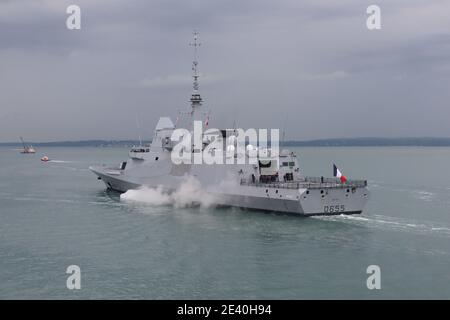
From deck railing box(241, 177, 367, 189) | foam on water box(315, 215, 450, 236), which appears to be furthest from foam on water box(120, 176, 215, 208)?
foam on water box(315, 215, 450, 236)

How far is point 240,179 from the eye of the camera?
33844mm

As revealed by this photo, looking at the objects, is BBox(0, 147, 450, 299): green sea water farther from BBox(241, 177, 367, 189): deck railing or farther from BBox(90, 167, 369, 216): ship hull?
BBox(241, 177, 367, 189): deck railing

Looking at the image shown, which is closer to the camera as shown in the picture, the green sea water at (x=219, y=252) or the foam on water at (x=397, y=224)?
the green sea water at (x=219, y=252)

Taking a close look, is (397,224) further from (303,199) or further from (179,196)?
(179,196)

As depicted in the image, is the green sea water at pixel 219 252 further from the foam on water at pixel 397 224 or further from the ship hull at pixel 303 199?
the ship hull at pixel 303 199

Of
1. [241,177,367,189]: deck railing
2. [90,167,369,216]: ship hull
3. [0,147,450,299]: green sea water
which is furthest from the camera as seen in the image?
[241,177,367,189]: deck railing

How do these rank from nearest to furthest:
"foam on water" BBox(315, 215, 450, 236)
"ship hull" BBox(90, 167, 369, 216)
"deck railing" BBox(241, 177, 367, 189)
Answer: "foam on water" BBox(315, 215, 450, 236), "ship hull" BBox(90, 167, 369, 216), "deck railing" BBox(241, 177, 367, 189)

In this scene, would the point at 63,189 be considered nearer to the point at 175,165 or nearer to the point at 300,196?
the point at 175,165

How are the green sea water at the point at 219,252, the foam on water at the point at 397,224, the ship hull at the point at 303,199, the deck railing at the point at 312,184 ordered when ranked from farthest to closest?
the deck railing at the point at 312,184 → the ship hull at the point at 303,199 → the foam on water at the point at 397,224 → the green sea water at the point at 219,252

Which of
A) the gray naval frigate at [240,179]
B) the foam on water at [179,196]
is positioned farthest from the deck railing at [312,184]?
the foam on water at [179,196]

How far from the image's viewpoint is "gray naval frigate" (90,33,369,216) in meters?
30.4

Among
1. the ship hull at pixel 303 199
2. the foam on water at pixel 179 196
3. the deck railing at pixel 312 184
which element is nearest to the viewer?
the ship hull at pixel 303 199

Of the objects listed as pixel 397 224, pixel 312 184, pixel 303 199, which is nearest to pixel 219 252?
pixel 303 199

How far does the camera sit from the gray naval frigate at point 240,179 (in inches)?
1197
